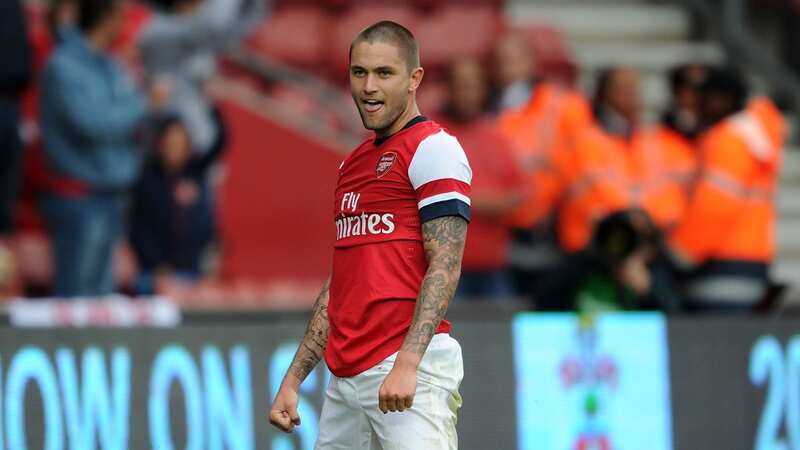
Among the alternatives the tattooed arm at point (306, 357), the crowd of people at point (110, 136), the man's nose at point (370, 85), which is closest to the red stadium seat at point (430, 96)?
the crowd of people at point (110, 136)

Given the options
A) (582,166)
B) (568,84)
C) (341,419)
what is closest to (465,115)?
(582,166)

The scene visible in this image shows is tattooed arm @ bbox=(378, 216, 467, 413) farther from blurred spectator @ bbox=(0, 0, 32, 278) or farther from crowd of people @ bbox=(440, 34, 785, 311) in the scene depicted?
blurred spectator @ bbox=(0, 0, 32, 278)

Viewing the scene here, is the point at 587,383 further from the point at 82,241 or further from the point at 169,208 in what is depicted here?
the point at 82,241

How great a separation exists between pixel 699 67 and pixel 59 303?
434cm

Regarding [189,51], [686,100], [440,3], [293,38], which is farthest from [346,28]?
[686,100]

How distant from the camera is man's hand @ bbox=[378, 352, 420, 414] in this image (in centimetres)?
462

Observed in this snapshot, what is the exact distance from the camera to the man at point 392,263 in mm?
4812

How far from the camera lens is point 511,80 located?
10.4 m

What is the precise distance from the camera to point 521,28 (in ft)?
39.6

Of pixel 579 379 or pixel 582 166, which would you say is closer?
pixel 579 379

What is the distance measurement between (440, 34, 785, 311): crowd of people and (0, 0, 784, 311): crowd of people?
1 cm

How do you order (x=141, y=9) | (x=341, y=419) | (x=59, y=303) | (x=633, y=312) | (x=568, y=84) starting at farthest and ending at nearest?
(x=568, y=84), (x=141, y=9), (x=633, y=312), (x=59, y=303), (x=341, y=419)

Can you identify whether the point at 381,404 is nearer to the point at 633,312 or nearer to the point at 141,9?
the point at 633,312

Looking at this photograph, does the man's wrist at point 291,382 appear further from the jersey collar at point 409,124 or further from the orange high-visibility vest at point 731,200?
the orange high-visibility vest at point 731,200
